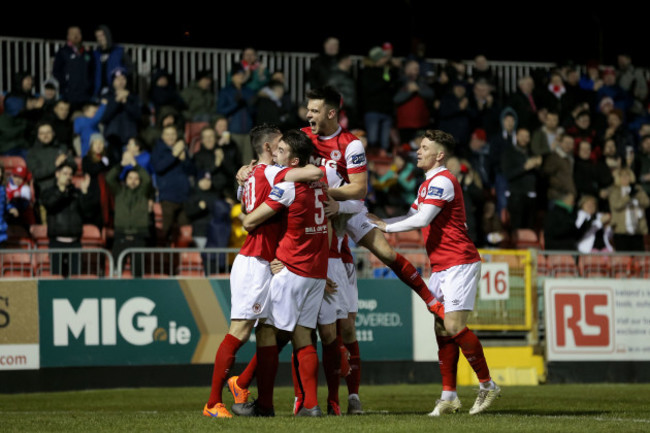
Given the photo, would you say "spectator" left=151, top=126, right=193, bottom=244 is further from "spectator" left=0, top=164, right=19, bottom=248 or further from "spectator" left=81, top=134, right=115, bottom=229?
"spectator" left=0, top=164, right=19, bottom=248

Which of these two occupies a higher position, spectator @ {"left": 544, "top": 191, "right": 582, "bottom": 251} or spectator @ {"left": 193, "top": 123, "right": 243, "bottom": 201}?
spectator @ {"left": 193, "top": 123, "right": 243, "bottom": 201}

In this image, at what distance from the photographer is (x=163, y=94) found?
21.6m

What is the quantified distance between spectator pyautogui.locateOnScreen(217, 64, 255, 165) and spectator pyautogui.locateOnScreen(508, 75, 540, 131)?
549cm

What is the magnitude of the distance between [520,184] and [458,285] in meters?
11.0

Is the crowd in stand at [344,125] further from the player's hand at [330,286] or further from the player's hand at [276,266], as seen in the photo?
the player's hand at [276,266]

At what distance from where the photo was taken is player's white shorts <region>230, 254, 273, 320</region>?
10477mm

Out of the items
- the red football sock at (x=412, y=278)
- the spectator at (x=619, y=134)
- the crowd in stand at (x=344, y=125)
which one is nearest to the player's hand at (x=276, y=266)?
the red football sock at (x=412, y=278)

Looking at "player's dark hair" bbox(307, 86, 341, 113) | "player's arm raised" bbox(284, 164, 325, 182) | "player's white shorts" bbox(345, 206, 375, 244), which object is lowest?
"player's white shorts" bbox(345, 206, 375, 244)

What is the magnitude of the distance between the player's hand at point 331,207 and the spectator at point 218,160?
9.05 metres

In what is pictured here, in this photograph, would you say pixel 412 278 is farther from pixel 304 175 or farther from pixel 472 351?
pixel 304 175

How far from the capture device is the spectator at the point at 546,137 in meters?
23.2

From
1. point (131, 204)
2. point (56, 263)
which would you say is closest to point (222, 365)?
point (56, 263)

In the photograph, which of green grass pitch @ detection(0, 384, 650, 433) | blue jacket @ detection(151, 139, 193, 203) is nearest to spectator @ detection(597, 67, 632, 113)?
green grass pitch @ detection(0, 384, 650, 433)

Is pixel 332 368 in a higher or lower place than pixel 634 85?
lower
